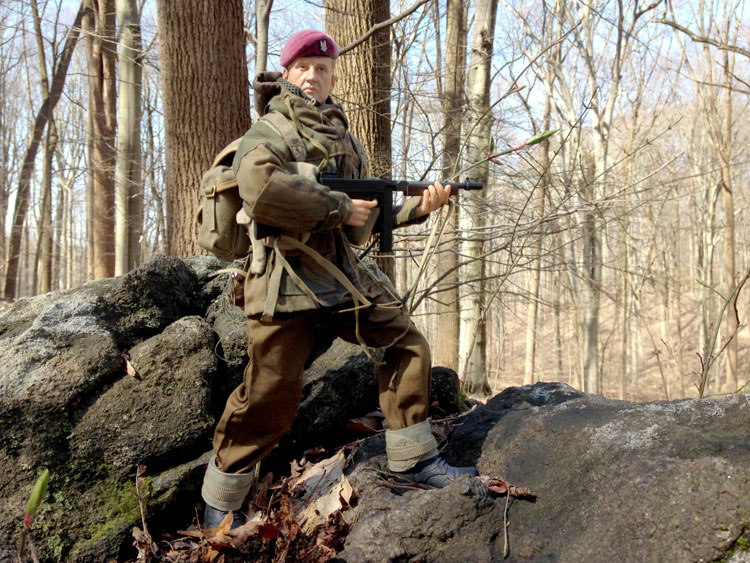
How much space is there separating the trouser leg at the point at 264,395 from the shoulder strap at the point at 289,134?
0.74 m

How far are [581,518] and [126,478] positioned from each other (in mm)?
2104

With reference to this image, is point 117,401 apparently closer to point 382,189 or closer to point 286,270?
point 286,270

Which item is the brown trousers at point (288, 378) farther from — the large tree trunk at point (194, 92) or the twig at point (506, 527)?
the large tree trunk at point (194, 92)

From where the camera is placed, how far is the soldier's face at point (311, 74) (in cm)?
274

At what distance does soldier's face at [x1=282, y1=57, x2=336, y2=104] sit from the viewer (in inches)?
108

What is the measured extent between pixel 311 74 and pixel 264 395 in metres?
1.51

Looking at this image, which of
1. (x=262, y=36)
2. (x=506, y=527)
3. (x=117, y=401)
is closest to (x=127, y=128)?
(x=262, y=36)

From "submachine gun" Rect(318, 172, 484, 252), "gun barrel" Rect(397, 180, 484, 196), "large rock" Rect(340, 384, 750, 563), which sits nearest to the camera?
"large rock" Rect(340, 384, 750, 563)

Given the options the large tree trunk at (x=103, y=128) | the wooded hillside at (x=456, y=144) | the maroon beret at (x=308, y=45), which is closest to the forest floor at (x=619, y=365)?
the wooded hillside at (x=456, y=144)

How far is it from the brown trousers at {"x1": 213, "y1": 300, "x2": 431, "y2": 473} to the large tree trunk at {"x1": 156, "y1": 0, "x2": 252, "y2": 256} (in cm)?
247

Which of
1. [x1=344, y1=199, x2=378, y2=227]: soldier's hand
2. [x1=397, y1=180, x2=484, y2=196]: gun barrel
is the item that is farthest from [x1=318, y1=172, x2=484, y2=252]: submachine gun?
[x1=344, y1=199, x2=378, y2=227]: soldier's hand

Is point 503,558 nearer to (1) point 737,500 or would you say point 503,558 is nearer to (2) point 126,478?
(1) point 737,500

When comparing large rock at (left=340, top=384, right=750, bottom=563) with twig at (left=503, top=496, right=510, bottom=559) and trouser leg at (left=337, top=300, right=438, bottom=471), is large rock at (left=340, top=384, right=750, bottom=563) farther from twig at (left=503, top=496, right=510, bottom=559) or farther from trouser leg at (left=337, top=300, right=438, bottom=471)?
trouser leg at (left=337, top=300, right=438, bottom=471)

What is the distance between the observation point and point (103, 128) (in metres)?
13.0
